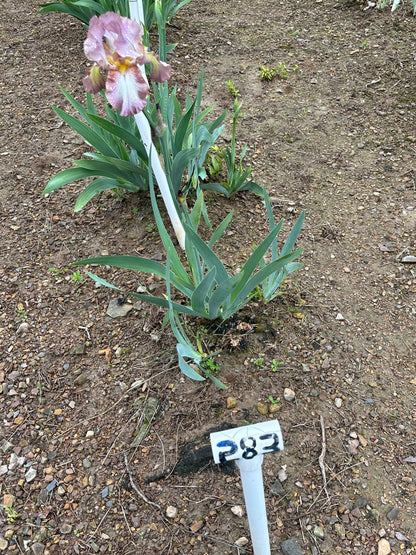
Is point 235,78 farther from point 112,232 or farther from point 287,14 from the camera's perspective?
point 112,232

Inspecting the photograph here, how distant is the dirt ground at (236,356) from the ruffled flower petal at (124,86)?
0.78 metres

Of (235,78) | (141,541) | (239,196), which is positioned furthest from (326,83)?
(141,541)

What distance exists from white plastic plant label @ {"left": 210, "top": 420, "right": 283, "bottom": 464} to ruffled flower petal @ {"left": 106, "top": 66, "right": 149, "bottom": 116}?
0.74m

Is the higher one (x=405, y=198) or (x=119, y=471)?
(x=405, y=198)

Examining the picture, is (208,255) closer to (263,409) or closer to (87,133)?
(263,409)

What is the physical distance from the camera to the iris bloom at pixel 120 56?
99 cm

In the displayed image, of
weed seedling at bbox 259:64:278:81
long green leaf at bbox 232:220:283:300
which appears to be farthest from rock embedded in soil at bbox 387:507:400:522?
weed seedling at bbox 259:64:278:81

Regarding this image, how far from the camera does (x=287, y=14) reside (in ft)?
10.5

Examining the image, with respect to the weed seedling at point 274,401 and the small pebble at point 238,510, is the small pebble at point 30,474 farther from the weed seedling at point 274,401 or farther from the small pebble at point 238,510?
the weed seedling at point 274,401

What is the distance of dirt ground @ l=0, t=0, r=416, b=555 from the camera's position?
1.21 meters

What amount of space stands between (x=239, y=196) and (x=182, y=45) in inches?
61.1

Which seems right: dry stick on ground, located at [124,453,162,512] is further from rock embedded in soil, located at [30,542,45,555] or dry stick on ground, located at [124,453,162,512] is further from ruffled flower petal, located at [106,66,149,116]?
ruffled flower petal, located at [106,66,149,116]

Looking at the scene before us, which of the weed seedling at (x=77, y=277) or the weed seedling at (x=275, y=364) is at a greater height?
the weed seedling at (x=77, y=277)

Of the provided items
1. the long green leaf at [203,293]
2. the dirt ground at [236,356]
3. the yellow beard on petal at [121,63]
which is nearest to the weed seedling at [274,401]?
the dirt ground at [236,356]
